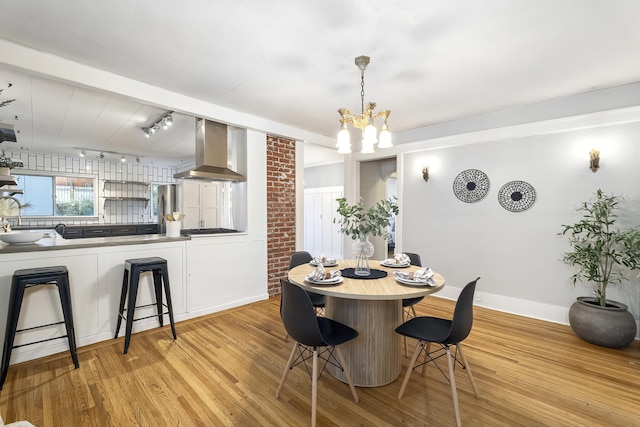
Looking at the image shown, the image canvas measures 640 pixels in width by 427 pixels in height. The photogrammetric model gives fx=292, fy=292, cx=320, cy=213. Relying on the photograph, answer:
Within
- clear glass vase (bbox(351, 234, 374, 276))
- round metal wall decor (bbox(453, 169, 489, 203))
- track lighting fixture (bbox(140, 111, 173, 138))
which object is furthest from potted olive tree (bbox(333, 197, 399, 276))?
track lighting fixture (bbox(140, 111, 173, 138))

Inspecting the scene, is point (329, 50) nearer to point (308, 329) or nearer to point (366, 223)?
point (366, 223)

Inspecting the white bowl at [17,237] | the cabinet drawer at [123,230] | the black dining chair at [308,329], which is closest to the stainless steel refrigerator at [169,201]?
the cabinet drawer at [123,230]

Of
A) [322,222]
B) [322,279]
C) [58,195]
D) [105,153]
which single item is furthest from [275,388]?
[58,195]

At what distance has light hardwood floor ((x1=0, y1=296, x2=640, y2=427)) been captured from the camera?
5.92 feet

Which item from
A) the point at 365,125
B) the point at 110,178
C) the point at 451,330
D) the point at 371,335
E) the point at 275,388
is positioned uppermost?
the point at 110,178

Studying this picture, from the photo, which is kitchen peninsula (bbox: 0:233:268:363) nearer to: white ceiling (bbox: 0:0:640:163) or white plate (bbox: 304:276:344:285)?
white ceiling (bbox: 0:0:640:163)

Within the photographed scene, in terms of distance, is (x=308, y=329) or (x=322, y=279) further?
(x=322, y=279)

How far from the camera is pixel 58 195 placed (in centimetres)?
624

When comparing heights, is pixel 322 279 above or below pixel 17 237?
below

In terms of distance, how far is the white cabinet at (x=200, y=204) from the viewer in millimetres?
5701

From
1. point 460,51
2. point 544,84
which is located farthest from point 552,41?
point 544,84

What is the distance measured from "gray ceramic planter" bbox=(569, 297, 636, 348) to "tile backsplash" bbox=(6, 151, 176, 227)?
8.28 meters

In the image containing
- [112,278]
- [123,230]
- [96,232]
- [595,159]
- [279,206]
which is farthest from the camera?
[123,230]

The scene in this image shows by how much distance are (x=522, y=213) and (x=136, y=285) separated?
433 cm
